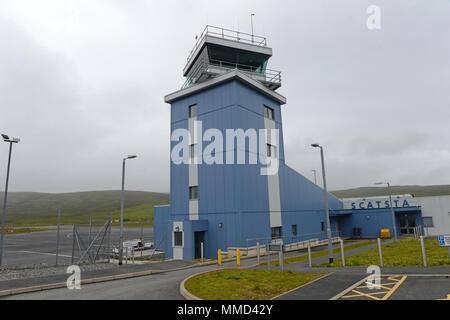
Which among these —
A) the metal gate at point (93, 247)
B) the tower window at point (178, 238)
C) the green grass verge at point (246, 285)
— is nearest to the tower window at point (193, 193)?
the tower window at point (178, 238)

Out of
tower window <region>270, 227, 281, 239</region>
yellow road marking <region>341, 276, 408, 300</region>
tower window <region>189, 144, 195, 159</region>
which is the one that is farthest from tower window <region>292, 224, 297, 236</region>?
yellow road marking <region>341, 276, 408, 300</region>

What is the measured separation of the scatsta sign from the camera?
44344mm

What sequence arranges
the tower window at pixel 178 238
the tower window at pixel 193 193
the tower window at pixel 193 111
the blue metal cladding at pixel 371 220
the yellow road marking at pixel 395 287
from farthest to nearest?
1. the blue metal cladding at pixel 371 220
2. the tower window at pixel 193 111
3. the tower window at pixel 193 193
4. the tower window at pixel 178 238
5. the yellow road marking at pixel 395 287

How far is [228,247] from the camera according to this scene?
995 inches

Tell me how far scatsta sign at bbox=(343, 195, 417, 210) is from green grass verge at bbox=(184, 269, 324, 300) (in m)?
37.4

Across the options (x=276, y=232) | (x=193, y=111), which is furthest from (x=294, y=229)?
(x=193, y=111)

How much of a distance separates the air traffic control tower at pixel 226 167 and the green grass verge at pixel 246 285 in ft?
36.3

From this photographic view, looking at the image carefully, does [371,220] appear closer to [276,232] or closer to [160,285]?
[276,232]

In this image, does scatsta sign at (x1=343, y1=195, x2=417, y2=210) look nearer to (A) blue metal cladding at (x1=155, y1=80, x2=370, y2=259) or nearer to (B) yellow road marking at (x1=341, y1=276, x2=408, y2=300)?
(A) blue metal cladding at (x1=155, y1=80, x2=370, y2=259)

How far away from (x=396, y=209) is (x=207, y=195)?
105ft

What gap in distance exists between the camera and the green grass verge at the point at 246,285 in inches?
402

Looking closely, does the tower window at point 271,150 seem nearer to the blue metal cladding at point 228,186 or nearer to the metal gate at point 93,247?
the blue metal cladding at point 228,186

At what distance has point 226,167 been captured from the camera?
26.4 m
